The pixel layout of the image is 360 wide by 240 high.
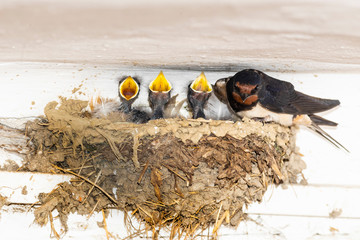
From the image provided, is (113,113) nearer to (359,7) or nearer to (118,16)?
(118,16)

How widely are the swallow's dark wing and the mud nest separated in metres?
0.30

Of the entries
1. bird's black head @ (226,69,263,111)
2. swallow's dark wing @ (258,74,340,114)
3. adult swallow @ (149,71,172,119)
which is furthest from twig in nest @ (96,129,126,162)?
swallow's dark wing @ (258,74,340,114)

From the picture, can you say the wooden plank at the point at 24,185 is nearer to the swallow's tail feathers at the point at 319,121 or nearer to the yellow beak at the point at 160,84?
the yellow beak at the point at 160,84

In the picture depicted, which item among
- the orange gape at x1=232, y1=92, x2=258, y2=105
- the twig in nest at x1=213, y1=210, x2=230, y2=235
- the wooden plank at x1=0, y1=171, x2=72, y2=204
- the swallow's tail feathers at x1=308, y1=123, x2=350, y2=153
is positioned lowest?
the twig in nest at x1=213, y1=210, x2=230, y2=235

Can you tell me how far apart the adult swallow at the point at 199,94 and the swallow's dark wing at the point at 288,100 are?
1.15 feet

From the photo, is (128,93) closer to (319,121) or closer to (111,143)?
(111,143)

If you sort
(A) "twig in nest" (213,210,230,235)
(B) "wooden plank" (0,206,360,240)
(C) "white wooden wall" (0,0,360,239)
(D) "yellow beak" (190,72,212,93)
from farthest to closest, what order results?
1. (D) "yellow beak" (190,72,212,93)
2. (B) "wooden plank" (0,206,360,240)
3. (A) "twig in nest" (213,210,230,235)
4. (C) "white wooden wall" (0,0,360,239)

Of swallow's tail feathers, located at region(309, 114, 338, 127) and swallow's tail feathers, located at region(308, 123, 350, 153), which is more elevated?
swallow's tail feathers, located at region(309, 114, 338, 127)

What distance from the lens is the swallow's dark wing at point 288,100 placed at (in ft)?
9.12

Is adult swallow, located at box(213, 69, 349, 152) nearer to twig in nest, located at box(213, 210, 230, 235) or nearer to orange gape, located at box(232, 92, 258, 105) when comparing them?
orange gape, located at box(232, 92, 258, 105)

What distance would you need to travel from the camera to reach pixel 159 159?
8.21 ft

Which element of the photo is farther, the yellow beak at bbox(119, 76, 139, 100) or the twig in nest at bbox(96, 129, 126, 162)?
the yellow beak at bbox(119, 76, 139, 100)

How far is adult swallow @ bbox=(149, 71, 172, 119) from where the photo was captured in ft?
9.33

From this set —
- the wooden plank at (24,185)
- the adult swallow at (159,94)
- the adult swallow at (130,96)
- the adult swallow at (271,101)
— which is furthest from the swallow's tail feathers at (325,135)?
the wooden plank at (24,185)
